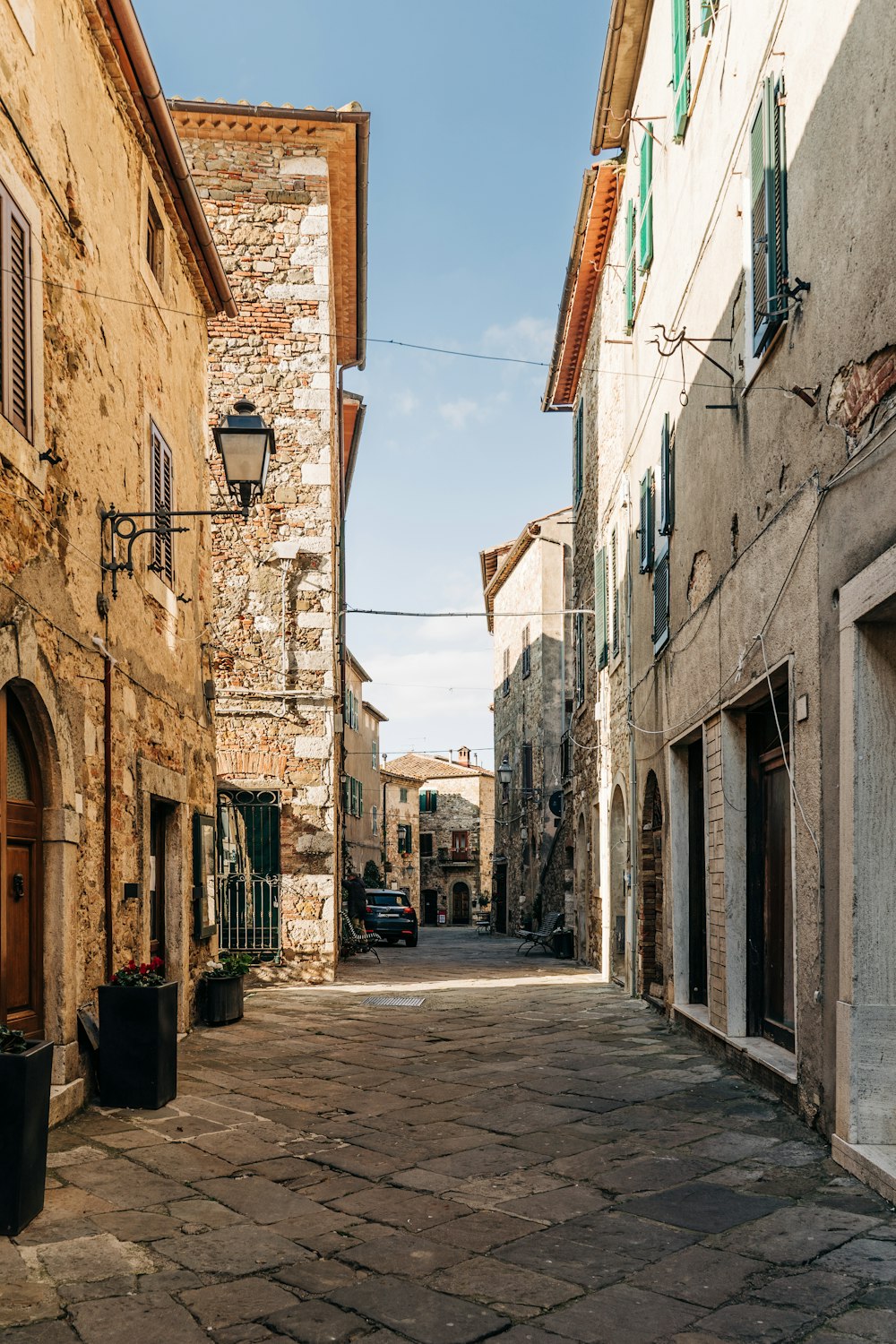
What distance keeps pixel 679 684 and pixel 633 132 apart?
588cm

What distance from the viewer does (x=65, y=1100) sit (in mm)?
5691

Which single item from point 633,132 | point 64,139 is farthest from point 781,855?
point 633,132

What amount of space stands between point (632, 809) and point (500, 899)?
83.0 feet

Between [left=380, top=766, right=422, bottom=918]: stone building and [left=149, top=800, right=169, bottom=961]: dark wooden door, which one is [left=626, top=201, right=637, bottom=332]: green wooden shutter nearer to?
[left=149, top=800, right=169, bottom=961]: dark wooden door

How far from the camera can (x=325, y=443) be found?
1374cm

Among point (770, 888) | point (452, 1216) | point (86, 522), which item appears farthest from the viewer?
point (770, 888)

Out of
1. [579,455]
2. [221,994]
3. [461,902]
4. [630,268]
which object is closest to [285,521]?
[630,268]

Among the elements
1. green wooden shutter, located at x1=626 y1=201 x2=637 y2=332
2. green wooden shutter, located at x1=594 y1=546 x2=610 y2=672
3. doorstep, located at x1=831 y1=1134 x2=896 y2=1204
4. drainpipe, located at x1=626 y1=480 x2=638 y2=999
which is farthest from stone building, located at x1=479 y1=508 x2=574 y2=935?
doorstep, located at x1=831 y1=1134 x2=896 y2=1204

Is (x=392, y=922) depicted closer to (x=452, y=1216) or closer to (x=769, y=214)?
(x=769, y=214)

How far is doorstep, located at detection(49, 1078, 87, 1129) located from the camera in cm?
550

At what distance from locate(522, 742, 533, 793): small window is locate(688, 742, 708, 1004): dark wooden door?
1920 cm

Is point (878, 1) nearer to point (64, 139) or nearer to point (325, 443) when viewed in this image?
point (64, 139)

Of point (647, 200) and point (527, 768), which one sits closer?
point (647, 200)

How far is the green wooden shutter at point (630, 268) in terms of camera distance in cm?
1173
